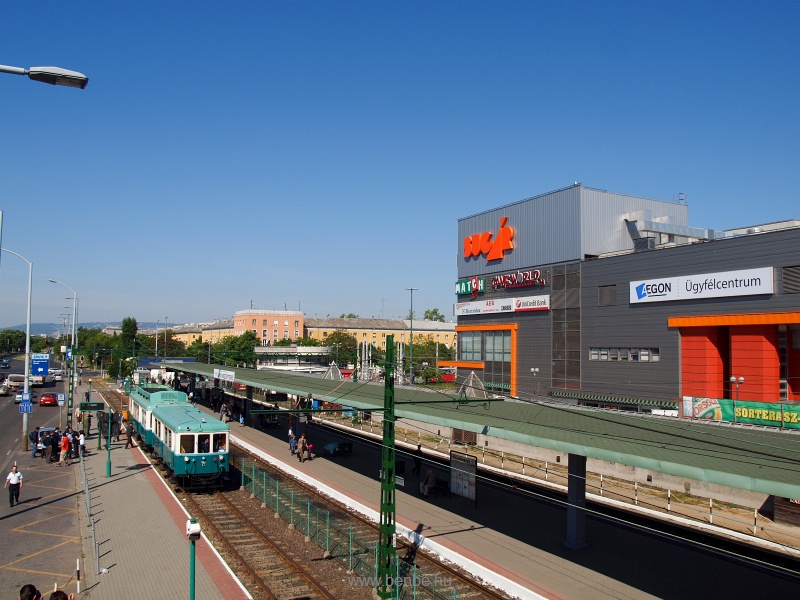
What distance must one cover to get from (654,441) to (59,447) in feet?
93.4

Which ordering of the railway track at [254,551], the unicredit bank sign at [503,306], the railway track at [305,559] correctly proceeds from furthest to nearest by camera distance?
the unicredit bank sign at [503,306], the railway track at [254,551], the railway track at [305,559]

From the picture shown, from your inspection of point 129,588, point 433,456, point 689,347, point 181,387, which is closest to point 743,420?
point 689,347

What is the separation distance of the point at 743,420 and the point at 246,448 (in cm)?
2611

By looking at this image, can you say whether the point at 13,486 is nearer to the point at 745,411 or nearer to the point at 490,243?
the point at 745,411

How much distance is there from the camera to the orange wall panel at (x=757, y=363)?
33.7m

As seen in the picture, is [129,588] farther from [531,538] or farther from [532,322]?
[532,322]

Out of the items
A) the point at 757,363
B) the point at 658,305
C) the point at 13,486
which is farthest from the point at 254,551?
the point at 658,305

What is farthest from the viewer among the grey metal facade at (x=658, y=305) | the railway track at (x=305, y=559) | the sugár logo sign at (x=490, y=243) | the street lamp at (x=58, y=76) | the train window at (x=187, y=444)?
the sugár logo sign at (x=490, y=243)

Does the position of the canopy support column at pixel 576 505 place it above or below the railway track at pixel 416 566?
above

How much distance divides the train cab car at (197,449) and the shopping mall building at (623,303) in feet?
80.0

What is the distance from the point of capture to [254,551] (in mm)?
18812

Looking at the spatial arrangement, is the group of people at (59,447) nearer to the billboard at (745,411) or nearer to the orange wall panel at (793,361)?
the billboard at (745,411)

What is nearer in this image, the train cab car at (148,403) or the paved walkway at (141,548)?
the paved walkway at (141,548)

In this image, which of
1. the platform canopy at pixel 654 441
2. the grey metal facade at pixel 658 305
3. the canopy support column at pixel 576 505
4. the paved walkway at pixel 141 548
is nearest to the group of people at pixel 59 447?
the paved walkway at pixel 141 548
